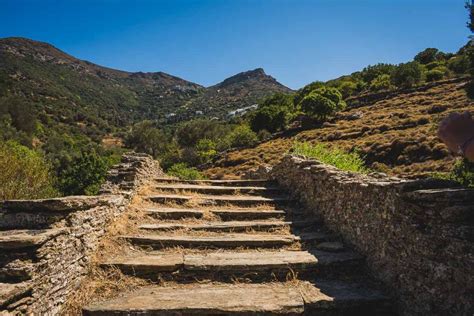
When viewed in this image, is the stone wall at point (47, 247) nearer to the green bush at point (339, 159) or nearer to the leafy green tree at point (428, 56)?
the green bush at point (339, 159)

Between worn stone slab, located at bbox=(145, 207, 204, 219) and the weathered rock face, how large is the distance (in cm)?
260

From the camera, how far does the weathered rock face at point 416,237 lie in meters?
2.78

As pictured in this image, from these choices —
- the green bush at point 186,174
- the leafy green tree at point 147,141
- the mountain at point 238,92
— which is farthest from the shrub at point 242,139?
the mountain at point 238,92

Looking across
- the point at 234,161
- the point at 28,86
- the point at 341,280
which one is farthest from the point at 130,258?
the point at 28,86

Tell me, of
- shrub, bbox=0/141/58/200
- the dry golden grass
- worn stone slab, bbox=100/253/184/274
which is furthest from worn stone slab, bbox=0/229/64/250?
the dry golden grass

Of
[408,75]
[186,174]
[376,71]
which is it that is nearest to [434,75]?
[408,75]

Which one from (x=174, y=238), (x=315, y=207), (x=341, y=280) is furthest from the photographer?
(x=315, y=207)

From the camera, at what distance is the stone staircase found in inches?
137

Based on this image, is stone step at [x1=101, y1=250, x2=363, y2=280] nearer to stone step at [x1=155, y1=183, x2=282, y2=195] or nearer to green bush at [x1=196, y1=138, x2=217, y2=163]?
stone step at [x1=155, y1=183, x2=282, y2=195]

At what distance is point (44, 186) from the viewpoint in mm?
13508

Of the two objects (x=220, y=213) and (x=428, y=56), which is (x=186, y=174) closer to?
(x=220, y=213)

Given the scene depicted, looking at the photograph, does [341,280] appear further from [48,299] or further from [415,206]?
[48,299]

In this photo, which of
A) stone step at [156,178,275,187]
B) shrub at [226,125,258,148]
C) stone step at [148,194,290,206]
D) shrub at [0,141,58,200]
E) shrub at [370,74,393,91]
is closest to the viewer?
stone step at [148,194,290,206]

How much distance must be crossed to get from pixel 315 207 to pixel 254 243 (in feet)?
6.49
